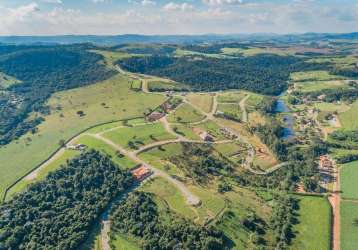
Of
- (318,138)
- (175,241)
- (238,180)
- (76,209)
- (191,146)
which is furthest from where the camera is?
(318,138)

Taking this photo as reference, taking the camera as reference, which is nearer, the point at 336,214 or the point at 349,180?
the point at 336,214

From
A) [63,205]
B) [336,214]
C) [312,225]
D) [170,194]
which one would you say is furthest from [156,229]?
[336,214]

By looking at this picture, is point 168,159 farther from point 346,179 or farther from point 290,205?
point 346,179

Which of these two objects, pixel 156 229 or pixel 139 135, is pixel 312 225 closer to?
pixel 156 229

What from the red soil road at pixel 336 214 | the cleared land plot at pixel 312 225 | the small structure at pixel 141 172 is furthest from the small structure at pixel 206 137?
the red soil road at pixel 336 214

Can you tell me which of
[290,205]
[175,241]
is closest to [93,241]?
[175,241]

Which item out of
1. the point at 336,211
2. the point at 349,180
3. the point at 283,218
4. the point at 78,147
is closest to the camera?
the point at 283,218

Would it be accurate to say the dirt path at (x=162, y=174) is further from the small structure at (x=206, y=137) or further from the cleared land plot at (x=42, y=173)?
the small structure at (x=206, y=137)
